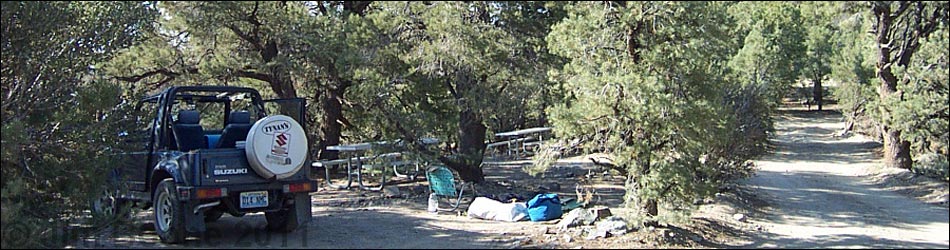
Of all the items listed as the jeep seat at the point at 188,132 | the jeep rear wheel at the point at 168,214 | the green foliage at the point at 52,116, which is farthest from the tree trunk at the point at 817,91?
the green foliage at the point at 52,116

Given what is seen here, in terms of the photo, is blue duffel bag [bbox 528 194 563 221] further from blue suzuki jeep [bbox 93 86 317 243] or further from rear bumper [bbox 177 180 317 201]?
rear bumper [bbox 177 180 317 201]

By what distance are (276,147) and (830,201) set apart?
872 centimetres

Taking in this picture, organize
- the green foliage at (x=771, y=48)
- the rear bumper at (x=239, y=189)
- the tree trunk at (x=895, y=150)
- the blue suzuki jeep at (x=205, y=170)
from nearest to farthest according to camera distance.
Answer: the rear bumper at (x=239, y=189) → the blue suzuki jeep at (x=205, y=170) → the tree trunk at (x=895, y=150) → the green foliage at (x=771, y=48)

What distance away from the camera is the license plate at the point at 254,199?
8.80m

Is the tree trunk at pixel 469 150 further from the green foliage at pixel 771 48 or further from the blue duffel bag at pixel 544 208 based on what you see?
the green foliage at pixel 771 48

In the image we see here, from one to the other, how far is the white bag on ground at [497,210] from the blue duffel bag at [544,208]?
0.12m

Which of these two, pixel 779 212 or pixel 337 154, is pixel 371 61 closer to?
pixel 337 154

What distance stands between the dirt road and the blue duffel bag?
269cm

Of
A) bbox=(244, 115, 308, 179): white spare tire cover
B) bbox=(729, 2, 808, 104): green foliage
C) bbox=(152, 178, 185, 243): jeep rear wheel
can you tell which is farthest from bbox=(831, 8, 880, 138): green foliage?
bbox=(152, 178, 185, 243): jeep rear wheel

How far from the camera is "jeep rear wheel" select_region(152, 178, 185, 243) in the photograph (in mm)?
8641

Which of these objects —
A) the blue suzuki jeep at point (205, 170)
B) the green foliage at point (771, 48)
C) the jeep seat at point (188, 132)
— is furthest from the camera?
the green foliage at point (771, 48)

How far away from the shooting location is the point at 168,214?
9.01m

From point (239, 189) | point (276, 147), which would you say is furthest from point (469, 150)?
point (239, 189)

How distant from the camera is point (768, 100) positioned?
50.9ft
